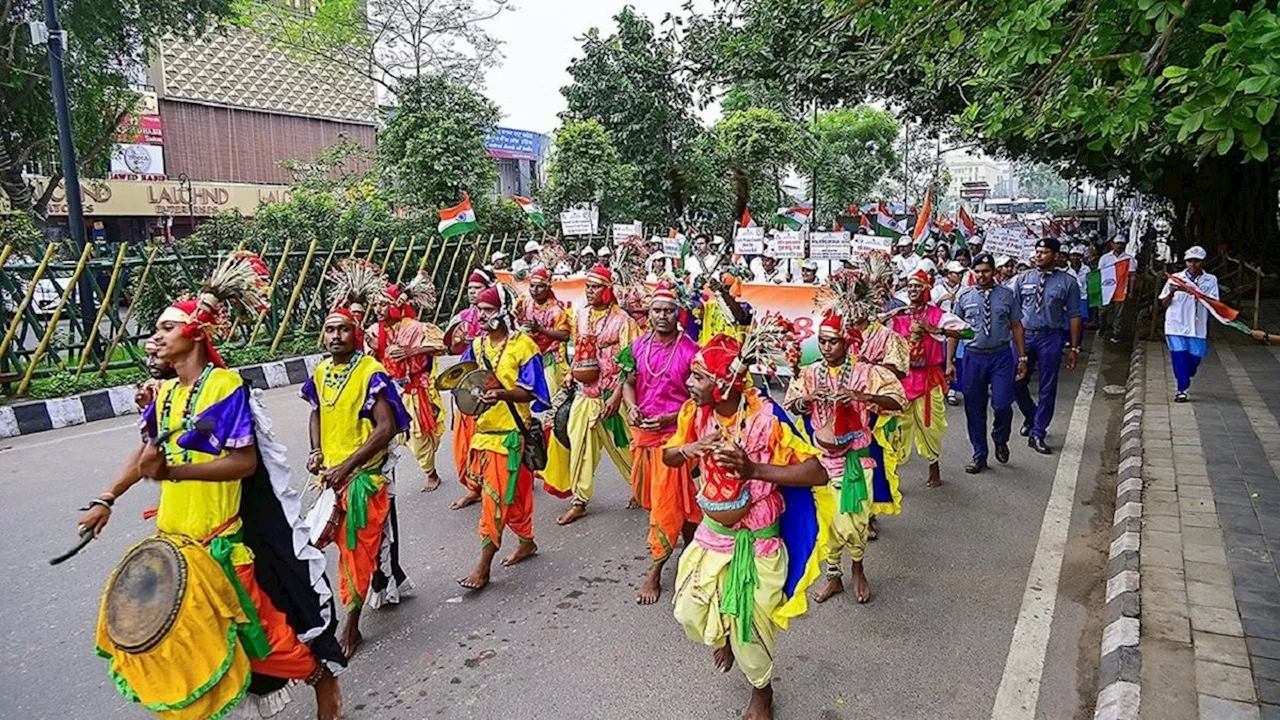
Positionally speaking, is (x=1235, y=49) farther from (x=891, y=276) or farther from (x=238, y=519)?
(x=238, y=519)

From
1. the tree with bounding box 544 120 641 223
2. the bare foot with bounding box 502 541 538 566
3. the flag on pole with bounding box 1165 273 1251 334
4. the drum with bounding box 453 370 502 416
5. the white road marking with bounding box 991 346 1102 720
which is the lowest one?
the white road marking with bounding box 991 346 1102 720

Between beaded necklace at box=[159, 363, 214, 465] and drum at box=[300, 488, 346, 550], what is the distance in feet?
2.92

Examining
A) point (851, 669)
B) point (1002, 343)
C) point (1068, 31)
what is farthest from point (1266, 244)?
point (851, 669)

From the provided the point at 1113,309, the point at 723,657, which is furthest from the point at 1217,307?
the point at 1113,309

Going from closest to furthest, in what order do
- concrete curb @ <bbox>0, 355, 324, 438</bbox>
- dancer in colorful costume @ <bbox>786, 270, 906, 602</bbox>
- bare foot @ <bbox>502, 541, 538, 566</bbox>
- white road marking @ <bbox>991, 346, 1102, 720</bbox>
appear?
white road marking @ <bbox>991, 346, 1102, 720</bbox> < dancer in colorful costume @ <bbox>786, 270, 906, 602</bbox> < bare foot @ <bbox>502, 541, 538, 566</bbox> < concrete curb @ <bbox>0, 355, 324, 438</bbox>

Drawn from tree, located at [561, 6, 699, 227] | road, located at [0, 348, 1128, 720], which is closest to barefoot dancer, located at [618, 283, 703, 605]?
road, located at [0, 348, 1128, 720]

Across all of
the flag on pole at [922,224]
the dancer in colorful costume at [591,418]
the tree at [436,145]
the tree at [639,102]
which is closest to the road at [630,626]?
the dancer in colorful costume at [591,418]

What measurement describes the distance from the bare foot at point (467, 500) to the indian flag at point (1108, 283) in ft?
37.5

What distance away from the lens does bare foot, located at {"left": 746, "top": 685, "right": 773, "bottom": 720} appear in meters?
3.55

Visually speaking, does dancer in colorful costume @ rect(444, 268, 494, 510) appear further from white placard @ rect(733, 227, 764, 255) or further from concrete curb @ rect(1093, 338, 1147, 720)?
white placard @ rect(733, 227, 764, 255)

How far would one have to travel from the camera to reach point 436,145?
57.4 feet

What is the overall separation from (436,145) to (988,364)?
13146 millimetres

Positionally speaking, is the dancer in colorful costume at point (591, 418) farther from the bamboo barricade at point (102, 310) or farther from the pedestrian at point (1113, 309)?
the pedestrian at point (1113, 309)

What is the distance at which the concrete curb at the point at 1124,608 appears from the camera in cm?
361
